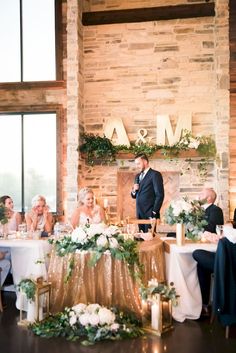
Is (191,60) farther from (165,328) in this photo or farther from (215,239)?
(165,328)

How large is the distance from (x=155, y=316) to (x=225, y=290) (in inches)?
26.6

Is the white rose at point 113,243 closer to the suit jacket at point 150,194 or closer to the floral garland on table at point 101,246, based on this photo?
the floral garland on table at point 101,246

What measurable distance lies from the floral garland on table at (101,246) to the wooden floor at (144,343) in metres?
0.59

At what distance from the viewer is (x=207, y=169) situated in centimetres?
793

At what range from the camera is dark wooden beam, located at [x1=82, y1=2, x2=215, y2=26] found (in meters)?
8.06

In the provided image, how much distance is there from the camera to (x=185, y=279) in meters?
4.16

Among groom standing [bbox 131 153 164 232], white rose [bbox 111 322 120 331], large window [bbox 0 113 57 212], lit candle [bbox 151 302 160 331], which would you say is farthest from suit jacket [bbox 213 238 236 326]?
large window [bbox 0 113 57 212]

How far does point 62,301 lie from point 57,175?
445 cm

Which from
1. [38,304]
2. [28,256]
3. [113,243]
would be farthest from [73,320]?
[28,256]

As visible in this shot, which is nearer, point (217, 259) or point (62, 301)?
point (217, 259)

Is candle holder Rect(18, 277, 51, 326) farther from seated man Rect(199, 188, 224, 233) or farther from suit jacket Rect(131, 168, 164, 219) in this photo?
suit jacket Rect(131, 168, 164, 219)

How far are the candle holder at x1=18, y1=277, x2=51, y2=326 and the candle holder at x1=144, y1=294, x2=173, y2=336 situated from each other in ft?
3.28

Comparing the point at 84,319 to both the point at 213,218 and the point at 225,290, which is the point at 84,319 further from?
the point at 213,218

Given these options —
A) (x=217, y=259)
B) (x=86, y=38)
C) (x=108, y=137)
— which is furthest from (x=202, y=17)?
(x=217, y=259)
